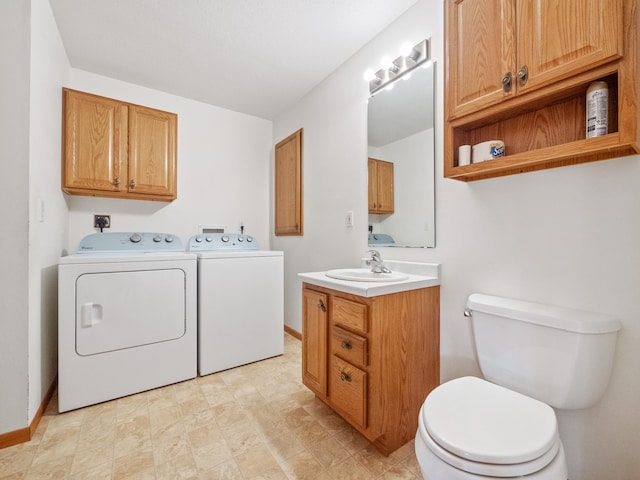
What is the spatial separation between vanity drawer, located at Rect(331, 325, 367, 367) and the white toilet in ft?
1.15

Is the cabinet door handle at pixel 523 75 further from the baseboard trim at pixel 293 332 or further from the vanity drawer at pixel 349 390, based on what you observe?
the baseboard trim at pixel 293 332

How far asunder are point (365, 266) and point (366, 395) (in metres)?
0.91

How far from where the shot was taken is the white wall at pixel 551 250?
1.00 m

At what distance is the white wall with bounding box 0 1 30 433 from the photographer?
4.62ft

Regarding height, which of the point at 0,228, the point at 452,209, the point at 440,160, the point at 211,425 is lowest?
the point at 211,425

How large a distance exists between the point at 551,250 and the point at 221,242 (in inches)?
99.7

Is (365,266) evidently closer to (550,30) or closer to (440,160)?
(440,160)

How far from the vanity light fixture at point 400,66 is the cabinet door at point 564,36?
2.11ft

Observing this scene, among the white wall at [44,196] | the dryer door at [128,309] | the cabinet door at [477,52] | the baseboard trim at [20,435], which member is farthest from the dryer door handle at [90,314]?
the cabinet door at [477,52]

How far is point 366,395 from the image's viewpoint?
4.31 feet

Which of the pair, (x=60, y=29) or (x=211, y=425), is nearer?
(x=211, y=425)

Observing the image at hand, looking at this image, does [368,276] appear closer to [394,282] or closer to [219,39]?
[394,282]

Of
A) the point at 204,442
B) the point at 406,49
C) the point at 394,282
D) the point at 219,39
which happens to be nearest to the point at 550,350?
the point at 394,282

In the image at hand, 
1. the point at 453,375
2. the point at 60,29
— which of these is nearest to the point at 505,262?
the point at 453,375
